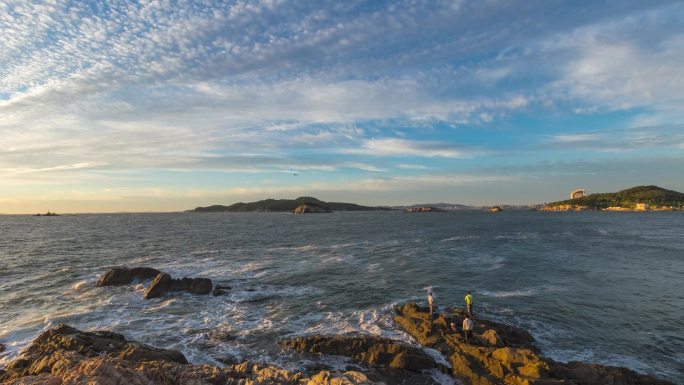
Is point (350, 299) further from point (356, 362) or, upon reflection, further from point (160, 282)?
point (160, 282)

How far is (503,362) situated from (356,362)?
7280 millimetres

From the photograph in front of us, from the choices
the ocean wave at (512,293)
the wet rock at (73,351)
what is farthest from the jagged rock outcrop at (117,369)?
the ocean wave at (512,293)

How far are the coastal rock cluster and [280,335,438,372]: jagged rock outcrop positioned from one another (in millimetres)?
15575

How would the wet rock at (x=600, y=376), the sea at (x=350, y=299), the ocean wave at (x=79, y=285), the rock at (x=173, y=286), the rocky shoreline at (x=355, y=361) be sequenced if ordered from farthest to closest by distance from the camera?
the ocean wave at (x=79, y=285) < the rock at (x=173, y=286) < the sea at (x=350, y=299) < the wet rock at (x=600, y=376) < the rocky shoreline at (x=355, y=361)

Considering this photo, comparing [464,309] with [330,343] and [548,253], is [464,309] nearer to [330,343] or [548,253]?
[330,343]

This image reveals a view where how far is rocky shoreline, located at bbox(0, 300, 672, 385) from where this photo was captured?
1312 centimetres

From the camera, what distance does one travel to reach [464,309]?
2736cm

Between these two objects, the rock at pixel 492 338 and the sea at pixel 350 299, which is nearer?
the rock at pixel 492 338

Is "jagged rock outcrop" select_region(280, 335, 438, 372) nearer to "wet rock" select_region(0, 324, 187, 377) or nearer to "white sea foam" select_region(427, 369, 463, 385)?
"white sea foam" select_region(427, 369, 463, 385)

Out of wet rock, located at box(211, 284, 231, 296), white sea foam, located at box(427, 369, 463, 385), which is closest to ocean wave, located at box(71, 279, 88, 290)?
wet rock, located at box(211, 284, 231, 296)

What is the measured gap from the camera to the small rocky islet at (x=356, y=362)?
1315 centimetres

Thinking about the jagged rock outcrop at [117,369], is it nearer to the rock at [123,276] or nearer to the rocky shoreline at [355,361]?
the rocky shoreline at [355,361]

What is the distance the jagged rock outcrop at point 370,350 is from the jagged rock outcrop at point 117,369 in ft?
14.9

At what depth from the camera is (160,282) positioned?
3375cm
